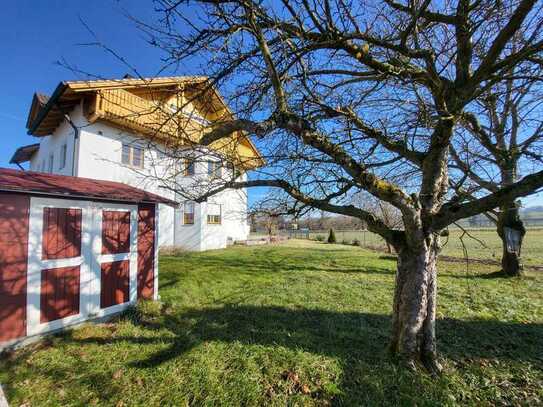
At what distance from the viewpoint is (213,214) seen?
16.4 metres

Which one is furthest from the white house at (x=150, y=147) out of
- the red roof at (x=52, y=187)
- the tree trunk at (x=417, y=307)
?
the tree trunk at (x=417, y=307)

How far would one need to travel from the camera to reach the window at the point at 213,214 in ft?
52.6

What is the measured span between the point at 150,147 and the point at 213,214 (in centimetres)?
1313

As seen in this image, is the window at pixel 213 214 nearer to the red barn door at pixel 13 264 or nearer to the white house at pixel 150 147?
the white house at pixel 150 147

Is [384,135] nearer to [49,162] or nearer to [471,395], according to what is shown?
[471,395]

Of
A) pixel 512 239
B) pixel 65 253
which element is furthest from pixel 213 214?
pixel 512 239

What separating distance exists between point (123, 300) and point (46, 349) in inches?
64.3

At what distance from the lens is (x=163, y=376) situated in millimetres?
3297

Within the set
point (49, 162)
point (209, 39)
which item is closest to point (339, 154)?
point (209, 39)

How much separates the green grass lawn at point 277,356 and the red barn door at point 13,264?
0.49m

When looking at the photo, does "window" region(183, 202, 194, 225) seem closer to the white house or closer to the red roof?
the white house

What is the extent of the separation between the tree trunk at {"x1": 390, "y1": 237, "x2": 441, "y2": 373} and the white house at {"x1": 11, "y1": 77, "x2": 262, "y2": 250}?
9.22 ft

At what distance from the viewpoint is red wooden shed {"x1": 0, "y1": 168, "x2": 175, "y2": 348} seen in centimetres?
412

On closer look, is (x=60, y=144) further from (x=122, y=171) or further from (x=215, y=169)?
(x=215, y=169)
